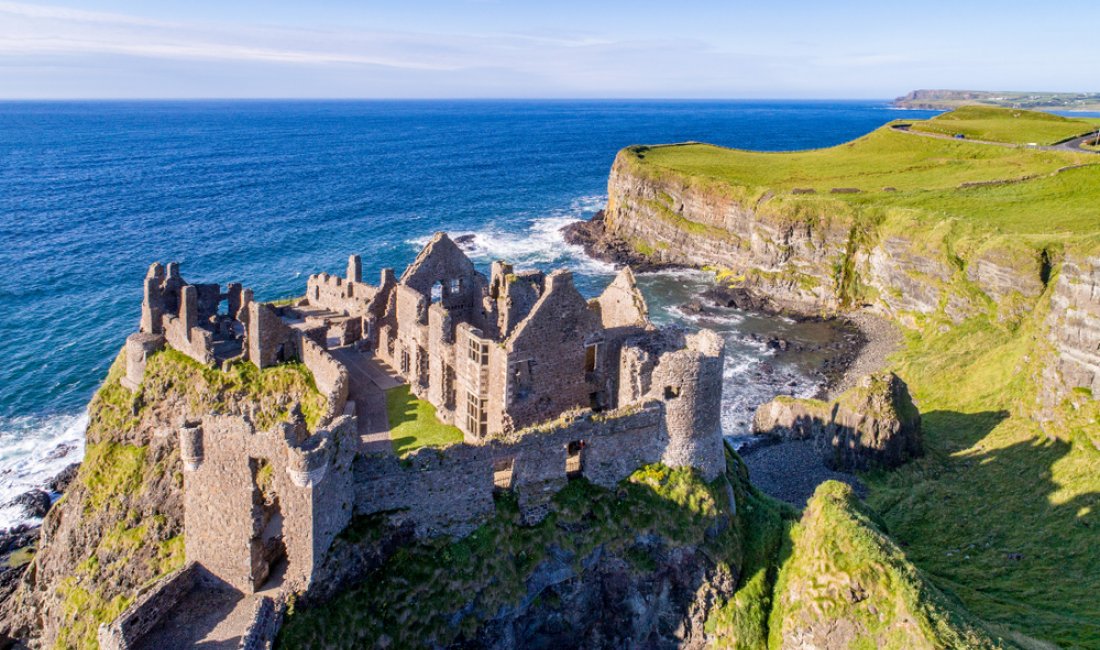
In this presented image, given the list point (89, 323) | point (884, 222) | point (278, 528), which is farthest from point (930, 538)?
point (89, 323)

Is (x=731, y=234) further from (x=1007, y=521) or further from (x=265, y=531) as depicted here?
(x=265, y=531)

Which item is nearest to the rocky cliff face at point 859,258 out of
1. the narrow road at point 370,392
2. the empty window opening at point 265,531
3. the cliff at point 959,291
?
the cliff at point 959,291

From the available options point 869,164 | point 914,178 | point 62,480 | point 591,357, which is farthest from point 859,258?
point 62,480

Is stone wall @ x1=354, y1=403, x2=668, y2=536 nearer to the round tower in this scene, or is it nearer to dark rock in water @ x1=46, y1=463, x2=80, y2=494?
the round tower

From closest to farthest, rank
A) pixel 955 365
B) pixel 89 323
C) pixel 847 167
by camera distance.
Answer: pixel 955 365
pixel 89 323
pixel 847 167

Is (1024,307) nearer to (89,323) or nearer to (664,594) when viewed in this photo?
(664,594)

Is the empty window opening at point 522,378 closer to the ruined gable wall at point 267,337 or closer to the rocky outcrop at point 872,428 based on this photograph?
the ruined gable wall at point 267,337

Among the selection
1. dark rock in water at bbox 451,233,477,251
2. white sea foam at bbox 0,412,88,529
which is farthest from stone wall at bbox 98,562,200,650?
dark rock in water at bbox 451,233,477,251

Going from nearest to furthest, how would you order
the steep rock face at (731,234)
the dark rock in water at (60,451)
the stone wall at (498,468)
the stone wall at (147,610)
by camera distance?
the stone wall at (147,610) < the stone wall at (498,468) < the dark rock in water at (60,451) < the steep rock face at (731,234)
